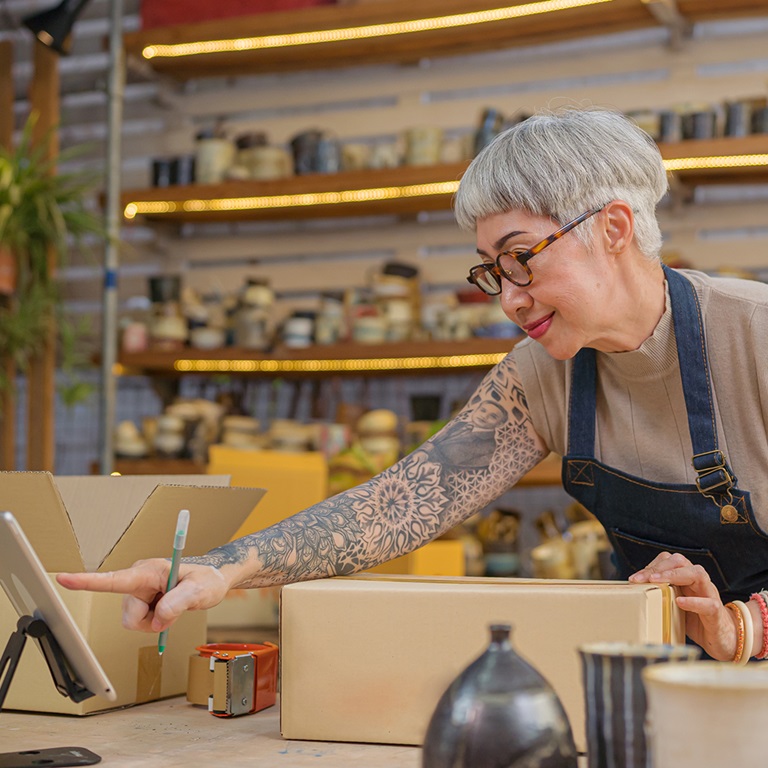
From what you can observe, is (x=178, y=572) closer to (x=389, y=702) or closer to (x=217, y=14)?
(x=389, y=702)

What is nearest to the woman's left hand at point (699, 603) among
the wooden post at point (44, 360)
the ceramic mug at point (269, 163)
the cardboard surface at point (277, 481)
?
the cardboard surface at point (277, 481)

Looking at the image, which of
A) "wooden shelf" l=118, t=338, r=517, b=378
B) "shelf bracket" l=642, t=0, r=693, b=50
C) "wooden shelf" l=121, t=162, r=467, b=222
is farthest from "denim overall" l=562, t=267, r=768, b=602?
"shelf bracket" l=642, t=0, r=693, b=50

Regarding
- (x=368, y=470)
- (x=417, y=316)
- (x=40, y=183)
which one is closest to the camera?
(x=368, y=470)

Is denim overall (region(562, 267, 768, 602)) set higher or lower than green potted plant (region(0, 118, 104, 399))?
lower

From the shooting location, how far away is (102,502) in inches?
57.2

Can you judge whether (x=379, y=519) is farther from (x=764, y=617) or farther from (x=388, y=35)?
(x=388, y=35)

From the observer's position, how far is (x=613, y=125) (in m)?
1.35

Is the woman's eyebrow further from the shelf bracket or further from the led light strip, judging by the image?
the shelf bracket

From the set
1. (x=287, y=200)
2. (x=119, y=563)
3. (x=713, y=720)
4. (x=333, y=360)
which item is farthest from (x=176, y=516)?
Result: (x=287, y=200)

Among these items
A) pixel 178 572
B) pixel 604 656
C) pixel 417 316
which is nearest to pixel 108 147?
pixel 417 316

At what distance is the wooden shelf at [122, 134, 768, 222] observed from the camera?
2.83m

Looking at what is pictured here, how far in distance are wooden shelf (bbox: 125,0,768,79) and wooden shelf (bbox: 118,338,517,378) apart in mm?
961

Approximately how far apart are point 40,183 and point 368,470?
5.05 ft

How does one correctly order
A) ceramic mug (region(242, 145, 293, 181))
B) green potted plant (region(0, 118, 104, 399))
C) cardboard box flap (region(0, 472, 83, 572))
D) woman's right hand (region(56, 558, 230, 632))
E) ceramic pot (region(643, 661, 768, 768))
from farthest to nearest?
1. green potted plant (region(0, 118, 104, 399))
2. ceramic mug (region(242, 145, 293, 181))
3. cardboard box flap (region(0, 472, 83, 572))
4. woman's right hand (region(56, 558, 230, 632))
5. ceramic pot (region(643, 661, 768, 768))
